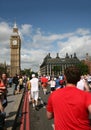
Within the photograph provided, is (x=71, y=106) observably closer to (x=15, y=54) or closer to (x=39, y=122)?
(x=39, y=122)

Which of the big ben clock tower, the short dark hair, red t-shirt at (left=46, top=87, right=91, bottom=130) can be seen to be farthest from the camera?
the big ben clock tower

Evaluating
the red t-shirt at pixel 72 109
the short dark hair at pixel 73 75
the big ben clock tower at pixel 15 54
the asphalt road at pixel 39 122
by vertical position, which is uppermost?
the big ben clock tower at pixel 15 54

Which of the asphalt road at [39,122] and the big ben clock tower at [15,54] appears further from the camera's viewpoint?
the big ben clock tower at [15,54]

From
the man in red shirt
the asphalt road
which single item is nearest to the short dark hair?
the man in red shirt

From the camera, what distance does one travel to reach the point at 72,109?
383 centimetres

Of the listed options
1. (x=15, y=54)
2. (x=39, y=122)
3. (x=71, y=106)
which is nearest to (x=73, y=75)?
(x=71, y=106)

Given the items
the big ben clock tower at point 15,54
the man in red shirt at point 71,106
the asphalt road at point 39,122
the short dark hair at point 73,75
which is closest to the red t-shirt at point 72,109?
the man in red shirt at point 71,106

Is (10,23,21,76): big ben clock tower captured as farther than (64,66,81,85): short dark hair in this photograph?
Yes

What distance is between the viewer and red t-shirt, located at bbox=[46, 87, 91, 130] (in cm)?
379

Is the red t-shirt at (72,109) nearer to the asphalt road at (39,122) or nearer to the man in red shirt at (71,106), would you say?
the man in red shirt at (71,106)

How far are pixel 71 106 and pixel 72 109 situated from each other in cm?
4

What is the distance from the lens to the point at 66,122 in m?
3.86

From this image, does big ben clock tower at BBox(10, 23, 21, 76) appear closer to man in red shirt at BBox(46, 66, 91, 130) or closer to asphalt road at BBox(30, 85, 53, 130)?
asphalt road at BBox(30, 85, 53, 130)

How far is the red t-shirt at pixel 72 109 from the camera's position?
3.79 metres
